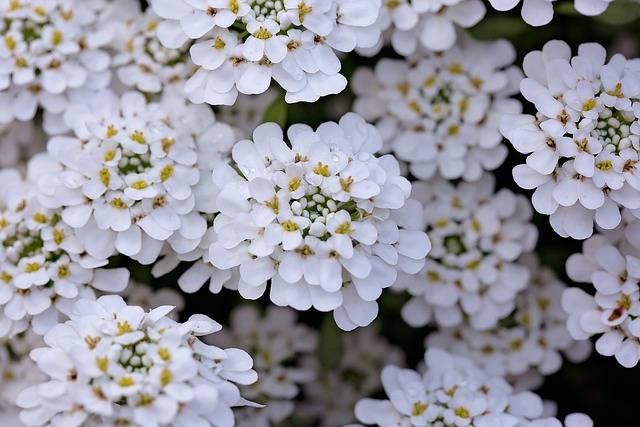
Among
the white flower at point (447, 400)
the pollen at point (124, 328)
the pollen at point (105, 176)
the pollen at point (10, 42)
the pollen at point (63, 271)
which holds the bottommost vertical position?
the white flower at point (447, 400)

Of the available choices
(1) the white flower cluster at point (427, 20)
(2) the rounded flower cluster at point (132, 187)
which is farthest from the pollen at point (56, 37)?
(1) the white flower cluster at point (427, 20)

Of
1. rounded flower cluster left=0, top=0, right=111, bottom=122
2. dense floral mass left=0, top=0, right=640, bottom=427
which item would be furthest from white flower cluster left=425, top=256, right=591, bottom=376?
rounded flower cluster left=0, top=0, right=111, bottom=122

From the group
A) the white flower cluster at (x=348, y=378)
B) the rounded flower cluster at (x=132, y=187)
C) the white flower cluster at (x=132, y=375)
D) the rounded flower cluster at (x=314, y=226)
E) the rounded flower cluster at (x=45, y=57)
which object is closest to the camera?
the white flower cluster at (x=132, y=375)

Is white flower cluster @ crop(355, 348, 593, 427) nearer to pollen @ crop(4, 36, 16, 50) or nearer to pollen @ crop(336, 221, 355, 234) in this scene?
pollen @ crop(336, 221, 355, 234)

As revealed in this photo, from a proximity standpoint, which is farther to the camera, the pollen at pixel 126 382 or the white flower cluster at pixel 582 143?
the white flower cluster at pixel 582 143

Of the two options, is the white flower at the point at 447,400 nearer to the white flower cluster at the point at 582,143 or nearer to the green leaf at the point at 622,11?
the white flower cluster at the point at 582,143

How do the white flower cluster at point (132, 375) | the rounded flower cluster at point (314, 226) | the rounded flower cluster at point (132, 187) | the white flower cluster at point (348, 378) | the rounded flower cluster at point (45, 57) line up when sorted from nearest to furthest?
1. the white flower cluster at point (132, 375)
2. the rounded flower cluster at point (314, 226)
3. the rounded flower cluster at point (132, 187)
4. the rounded flower cluster at point (45, 57)
5. the white flower cluster at point (348, 378)

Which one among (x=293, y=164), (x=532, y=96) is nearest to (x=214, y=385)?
(x=293, y=164)

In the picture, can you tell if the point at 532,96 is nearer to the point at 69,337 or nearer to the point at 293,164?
the point at 293,164
